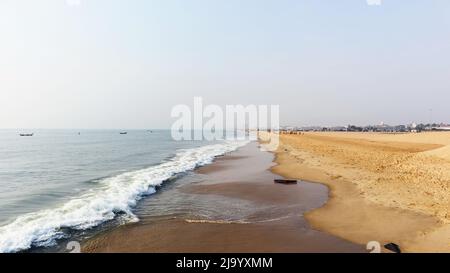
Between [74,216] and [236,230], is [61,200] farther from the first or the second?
[236,230]

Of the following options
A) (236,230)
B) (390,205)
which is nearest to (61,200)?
(236,230)

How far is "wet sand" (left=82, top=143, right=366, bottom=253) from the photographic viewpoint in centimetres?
927

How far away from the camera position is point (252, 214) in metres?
13.0

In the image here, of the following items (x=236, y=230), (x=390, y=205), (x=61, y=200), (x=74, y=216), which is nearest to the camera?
(x=236, y=230)

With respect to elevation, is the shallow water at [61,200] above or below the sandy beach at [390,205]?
below

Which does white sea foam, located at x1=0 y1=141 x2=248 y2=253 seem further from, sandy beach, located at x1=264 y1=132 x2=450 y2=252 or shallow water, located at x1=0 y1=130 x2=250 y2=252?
sandy beach, located at x1=264 y1=132 x2=450 y2=252

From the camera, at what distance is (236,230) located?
10.8m

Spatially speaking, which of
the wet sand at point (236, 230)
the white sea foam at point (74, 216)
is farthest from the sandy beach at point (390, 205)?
the white sea foam at point (74, 216)

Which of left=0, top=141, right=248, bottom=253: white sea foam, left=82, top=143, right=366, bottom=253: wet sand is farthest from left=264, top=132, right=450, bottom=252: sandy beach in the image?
left=0, top=141, right=248, bottom=253: white sea foam

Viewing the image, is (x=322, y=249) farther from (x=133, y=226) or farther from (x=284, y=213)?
(x=133, y=226)

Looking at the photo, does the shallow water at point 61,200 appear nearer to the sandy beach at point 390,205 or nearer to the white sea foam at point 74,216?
the white sea foam at point 74,216

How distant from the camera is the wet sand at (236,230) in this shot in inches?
365
